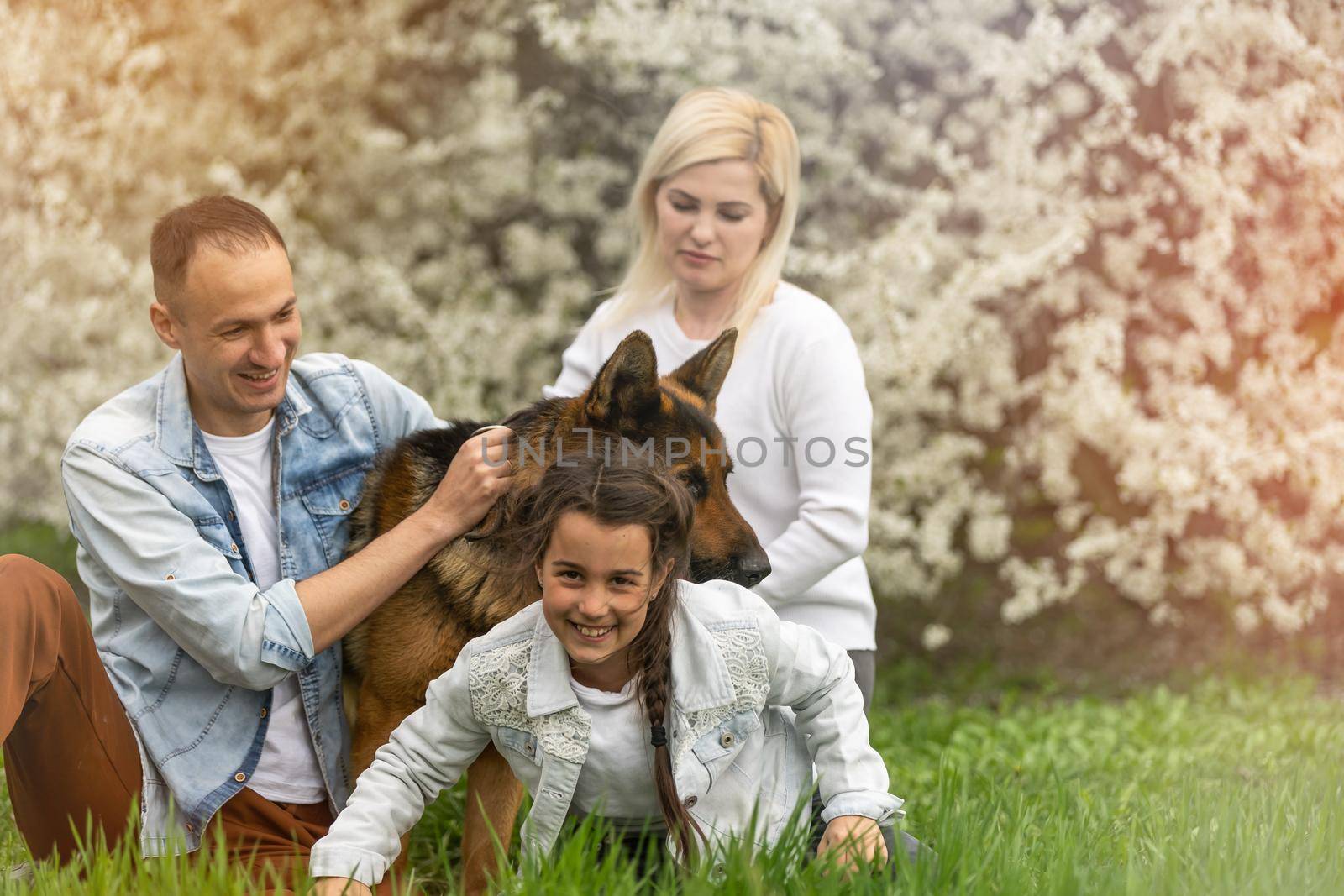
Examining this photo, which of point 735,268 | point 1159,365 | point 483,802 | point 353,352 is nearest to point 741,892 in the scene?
point 483,802

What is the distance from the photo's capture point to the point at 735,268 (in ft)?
12.6

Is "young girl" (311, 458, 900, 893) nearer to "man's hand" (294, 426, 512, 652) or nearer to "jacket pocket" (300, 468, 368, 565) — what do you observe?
"man's hand" (294, 426, 512, 652)

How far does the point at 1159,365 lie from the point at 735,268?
4517 mm

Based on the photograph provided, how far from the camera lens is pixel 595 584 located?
7.88 ft

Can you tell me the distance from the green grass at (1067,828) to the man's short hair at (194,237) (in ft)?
4.34

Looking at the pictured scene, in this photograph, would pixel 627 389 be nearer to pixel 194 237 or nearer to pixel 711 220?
pixel 711 220

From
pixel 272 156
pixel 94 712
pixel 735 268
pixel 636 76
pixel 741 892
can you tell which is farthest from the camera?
pixel 272 156

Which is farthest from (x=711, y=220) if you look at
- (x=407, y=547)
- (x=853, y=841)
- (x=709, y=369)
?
(x=853, y=841)

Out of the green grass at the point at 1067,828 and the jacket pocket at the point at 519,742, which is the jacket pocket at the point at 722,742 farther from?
the jacket pocket at the point at 519,742

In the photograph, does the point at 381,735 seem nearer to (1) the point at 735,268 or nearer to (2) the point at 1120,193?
(1) the point at 735,268

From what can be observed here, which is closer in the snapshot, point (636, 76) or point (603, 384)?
point (603, 384)

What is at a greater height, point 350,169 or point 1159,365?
point 350,169

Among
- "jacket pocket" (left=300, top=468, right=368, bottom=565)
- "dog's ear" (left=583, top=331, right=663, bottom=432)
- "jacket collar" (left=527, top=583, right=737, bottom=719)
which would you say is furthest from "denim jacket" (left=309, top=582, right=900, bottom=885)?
"jacket pocket" (left=300, top=468, right=368, bottom=565)

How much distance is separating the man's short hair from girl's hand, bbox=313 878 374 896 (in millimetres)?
1386
